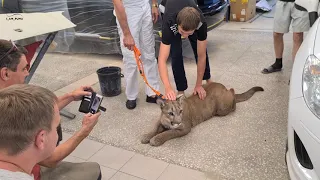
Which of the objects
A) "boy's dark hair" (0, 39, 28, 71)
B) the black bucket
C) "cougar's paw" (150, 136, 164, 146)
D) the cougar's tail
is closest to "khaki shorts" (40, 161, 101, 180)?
"boy's dark hair" (0, 39, 28, 71)

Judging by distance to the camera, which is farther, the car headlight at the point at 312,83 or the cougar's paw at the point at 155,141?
the cougar's paw at the point at 155,141

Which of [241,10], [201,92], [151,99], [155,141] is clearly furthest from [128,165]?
[241,10]

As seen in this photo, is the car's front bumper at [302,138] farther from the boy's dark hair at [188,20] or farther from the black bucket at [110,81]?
the black bucket at [110,81]

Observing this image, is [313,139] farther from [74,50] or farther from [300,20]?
[74,50]

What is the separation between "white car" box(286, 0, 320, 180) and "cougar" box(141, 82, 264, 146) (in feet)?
3.72

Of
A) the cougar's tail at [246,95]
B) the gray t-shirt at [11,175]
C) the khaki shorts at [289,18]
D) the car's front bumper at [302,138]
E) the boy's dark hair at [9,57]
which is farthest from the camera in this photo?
the khaki shorts at [289,18]

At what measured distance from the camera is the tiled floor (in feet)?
8.25

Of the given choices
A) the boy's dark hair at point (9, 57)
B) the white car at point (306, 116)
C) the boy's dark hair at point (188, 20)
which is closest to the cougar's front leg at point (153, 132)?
the boy's dark hair at point (188, 20)

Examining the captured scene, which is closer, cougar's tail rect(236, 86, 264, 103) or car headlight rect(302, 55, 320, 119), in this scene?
car headlight rect(302, 55, 320, 119)

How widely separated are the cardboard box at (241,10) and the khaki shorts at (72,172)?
5.75 m

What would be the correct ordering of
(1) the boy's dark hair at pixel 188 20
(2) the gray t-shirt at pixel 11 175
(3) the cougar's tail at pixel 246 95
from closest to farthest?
(2) the gray t-shirt at pixel 11 175 < (1) the boy's dark hair at pixel 188 20 < (3) the cougar's tail at pixel 246 95

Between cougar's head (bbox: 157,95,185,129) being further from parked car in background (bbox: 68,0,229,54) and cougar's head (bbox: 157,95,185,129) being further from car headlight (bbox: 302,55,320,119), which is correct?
parked car in background (bbox: 68,0,229,54)

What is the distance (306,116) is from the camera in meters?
1.68

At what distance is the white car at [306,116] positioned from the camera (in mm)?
1636
